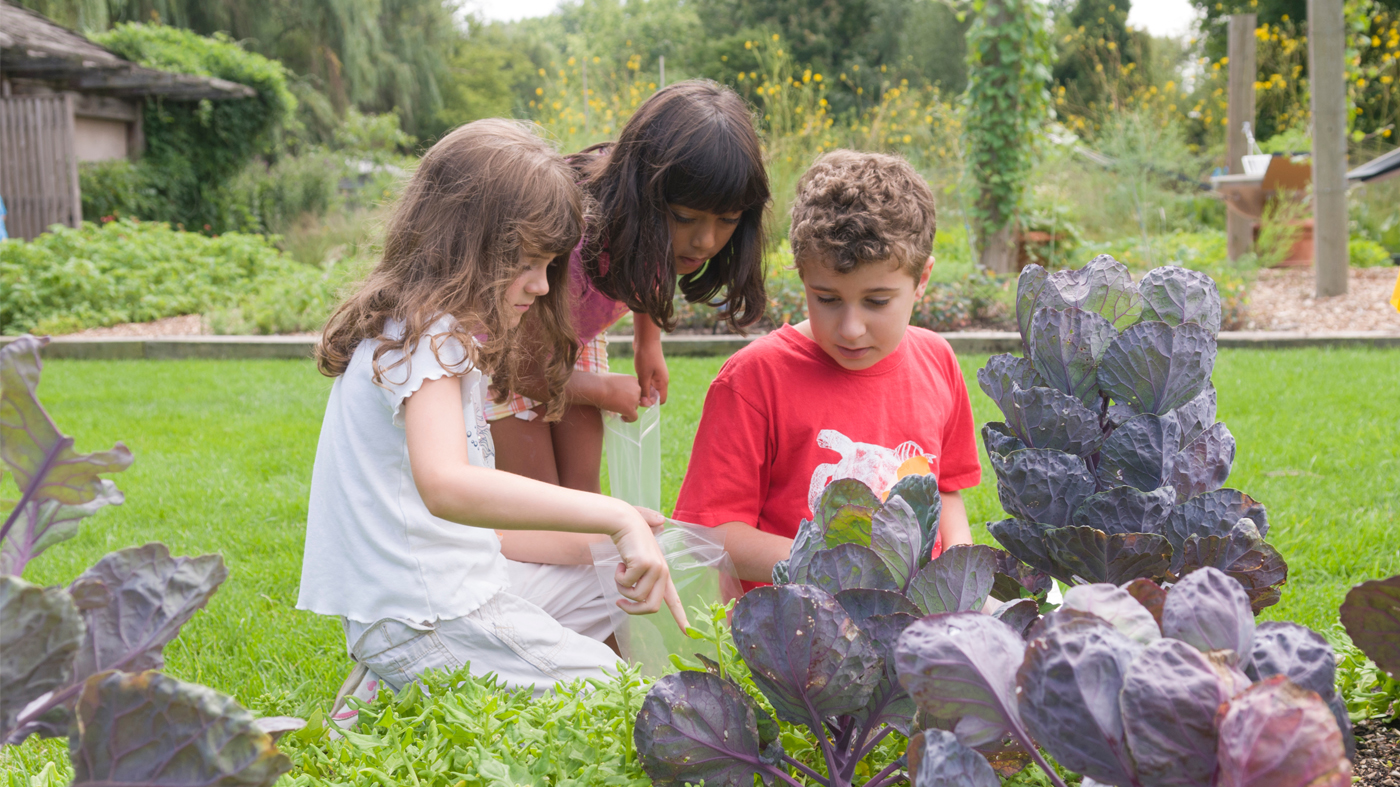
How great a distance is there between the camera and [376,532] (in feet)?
5.84

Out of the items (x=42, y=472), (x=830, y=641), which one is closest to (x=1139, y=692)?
(x=830, y=641)

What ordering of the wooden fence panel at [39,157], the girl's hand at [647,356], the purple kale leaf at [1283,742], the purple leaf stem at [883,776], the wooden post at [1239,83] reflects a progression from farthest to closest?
1. the wooden fence panel at [39,157]
2. the wooden post at [1239,83]
3. the girl's hand at [647,356]
4. the purple leaf stem at [883,776]
5. the purple kale leaf at [1283,742]

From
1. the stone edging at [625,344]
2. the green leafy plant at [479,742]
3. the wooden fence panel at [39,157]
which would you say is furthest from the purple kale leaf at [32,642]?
the wooden fence panel at [39,157]

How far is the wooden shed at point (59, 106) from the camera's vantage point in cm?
1224

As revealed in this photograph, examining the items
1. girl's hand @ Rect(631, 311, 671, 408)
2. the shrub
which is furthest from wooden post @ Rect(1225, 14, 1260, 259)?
the shrub

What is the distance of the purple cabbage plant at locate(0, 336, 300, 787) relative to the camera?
1.45ft

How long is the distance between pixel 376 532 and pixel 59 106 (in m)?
13.5

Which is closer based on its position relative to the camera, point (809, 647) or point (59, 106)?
point (809, 647)

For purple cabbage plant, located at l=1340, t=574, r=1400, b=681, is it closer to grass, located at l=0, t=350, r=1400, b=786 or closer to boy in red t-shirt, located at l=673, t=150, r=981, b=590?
grass, located at l=0, t=350, r=1400, b=786

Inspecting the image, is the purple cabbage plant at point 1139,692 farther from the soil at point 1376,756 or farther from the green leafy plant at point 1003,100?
the green leafy plant at point 1003,100

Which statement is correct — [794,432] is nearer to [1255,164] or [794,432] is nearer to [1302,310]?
[1302,310]

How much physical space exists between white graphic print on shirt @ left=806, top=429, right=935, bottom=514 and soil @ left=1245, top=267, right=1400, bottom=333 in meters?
6.15

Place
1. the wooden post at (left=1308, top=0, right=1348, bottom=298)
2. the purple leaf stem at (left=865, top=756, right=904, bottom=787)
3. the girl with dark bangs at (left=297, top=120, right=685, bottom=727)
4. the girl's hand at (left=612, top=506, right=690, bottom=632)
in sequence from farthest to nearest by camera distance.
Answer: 1. the wooden post at (left=1308, top=0, right=1348, bottom=298)
2. the girl with dark bangs at (left=297, top=120, right=685, bottom=727)
3. the girl's hand at (left=612, top=506, right=690, bottom=632)
4. the purple leaf stem at (left=865, top=756, right=904, bottom=787)

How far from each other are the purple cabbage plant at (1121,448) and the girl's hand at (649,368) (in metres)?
1.91
